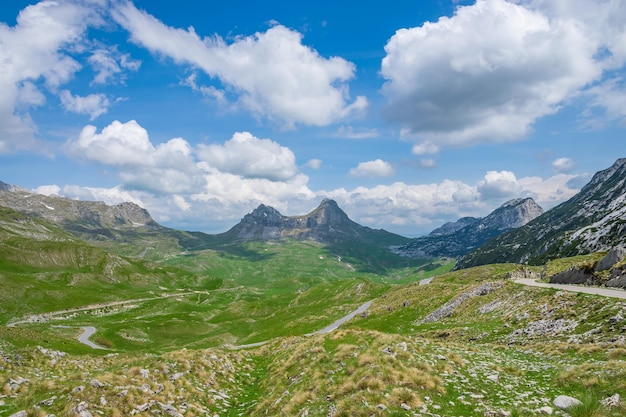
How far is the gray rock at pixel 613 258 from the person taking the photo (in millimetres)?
53156

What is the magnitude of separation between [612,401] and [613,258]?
175 ft

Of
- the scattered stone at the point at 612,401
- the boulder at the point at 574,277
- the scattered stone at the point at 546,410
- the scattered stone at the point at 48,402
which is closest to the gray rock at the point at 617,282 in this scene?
the boulder at the point at 574,277

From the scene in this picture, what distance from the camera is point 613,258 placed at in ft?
176

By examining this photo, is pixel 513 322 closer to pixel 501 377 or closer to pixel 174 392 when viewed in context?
pixel 501 377

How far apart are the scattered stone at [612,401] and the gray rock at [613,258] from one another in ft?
171

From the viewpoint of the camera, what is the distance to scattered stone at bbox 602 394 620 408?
44.4 ft

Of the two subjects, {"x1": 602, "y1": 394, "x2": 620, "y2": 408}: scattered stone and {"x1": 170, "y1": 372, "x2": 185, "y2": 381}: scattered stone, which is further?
{"x1": 170, "y1": 372, "x2": 185, "y2": 381}: scattered stone

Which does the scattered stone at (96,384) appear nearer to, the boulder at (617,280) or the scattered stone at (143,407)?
the scattered stone at (143,407)

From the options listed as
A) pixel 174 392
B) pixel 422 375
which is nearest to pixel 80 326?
pixel 174 392

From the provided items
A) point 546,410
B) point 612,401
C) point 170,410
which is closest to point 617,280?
point 612,401

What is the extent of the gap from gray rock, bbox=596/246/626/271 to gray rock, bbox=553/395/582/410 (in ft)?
171

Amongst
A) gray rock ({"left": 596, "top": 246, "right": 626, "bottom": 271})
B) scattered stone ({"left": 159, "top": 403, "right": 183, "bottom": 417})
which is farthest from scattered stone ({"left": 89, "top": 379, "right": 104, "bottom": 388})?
gray rock ({"left": 596, "top": 246, "right": 626, "bottom": 271})

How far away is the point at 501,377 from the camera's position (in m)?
19.4

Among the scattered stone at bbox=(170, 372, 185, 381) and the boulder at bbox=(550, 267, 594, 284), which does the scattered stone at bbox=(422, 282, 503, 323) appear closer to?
the boulder at bbox=(550, 267, 594, 284)
